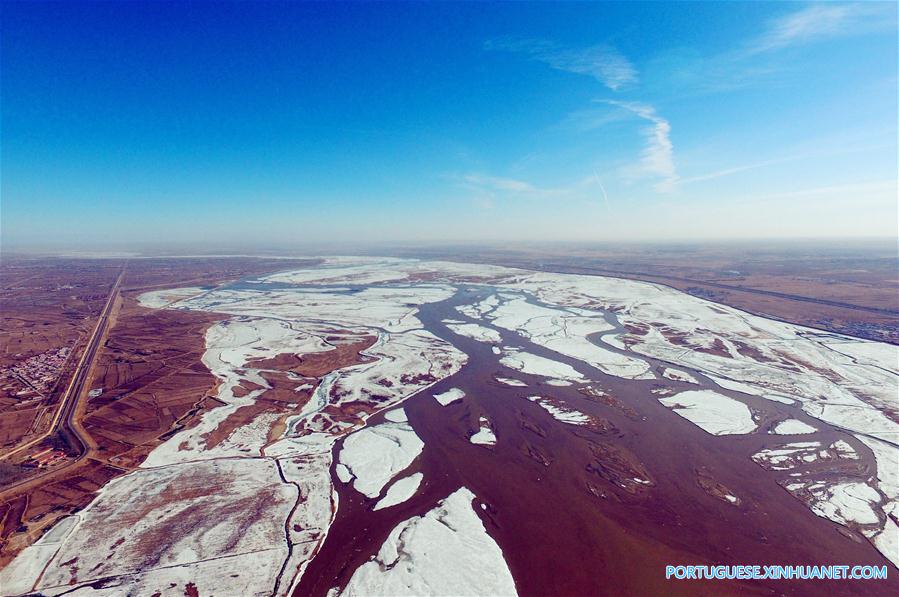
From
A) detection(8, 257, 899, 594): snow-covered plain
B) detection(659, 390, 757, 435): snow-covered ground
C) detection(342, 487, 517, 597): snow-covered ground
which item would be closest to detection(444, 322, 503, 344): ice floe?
detection(8, 257, 899, 594): snow-covered plain

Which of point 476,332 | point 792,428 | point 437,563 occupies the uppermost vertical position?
point 476,332

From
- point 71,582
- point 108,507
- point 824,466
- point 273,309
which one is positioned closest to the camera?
point 71,582

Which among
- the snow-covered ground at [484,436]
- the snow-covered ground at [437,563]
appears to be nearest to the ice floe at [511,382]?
the snow-covered ground at [484,436]

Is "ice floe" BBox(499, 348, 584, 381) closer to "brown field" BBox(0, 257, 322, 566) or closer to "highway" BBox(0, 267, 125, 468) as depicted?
"brown field" BBox(0, 257, 322, 566)

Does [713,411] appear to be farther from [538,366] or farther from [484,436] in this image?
[484,436]

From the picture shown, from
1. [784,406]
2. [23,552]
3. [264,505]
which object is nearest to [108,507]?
[23,552]

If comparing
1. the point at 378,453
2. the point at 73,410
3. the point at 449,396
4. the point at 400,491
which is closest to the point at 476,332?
the point at 449,396

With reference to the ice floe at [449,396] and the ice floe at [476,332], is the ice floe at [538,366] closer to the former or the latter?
the ice floe at [476,332]

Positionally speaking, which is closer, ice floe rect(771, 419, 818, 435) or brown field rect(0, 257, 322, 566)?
brown field rect(0, 257, 322, 566)

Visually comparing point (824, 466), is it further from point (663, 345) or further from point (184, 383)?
point (184, 383)

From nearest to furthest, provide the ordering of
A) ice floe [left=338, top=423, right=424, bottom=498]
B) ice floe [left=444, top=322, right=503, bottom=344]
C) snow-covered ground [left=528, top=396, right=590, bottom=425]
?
ice floe [left=338, top=423, right=424, bottom=498]
snow-covered ground [left=528, top=396, right=590, bottom=425]
ice floe [left=444, top=322, right=503, bottom=344]

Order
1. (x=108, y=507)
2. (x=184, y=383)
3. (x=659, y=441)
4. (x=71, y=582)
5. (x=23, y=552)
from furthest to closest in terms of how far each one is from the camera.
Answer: (x=184, y=383) → (x=659, y=441) → (x=108, y=507) → (x=23, y=552) → (x=71, y=582)
